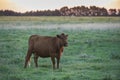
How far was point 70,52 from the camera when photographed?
803 centimetres

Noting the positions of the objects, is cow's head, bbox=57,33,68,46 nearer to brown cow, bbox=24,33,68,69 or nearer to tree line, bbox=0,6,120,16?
brown cow, bbox=24,33,68,69

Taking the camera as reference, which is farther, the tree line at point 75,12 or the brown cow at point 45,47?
the brown cow at point 45,47

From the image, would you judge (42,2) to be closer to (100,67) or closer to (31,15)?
(31,15)

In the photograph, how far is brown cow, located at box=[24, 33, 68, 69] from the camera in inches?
313

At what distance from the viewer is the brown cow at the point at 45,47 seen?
795cm

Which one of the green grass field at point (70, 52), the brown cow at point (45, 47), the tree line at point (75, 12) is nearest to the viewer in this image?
the green grass field at point (70, 52)

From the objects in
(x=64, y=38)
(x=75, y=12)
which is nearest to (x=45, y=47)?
(x=64, y=38)

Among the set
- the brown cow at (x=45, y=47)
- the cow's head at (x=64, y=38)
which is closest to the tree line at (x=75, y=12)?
the cow's head at (x=64, y=38)

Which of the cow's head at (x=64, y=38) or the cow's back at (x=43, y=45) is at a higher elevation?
the cow's head at (x=64, y=38)

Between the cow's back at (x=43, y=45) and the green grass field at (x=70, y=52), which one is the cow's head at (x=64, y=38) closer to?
the green grass field at (x=70, y=52)

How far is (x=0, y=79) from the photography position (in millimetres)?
7211

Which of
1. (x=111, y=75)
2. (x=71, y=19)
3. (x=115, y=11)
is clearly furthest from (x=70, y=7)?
(x=111, y=75)

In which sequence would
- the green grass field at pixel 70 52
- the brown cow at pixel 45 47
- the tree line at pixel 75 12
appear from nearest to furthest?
1. the green grass field at pixel 70 52
2. the tree line at pixel 75 12
3. the brown cow at pixel 45 47

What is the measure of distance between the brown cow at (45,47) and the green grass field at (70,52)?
80mm
